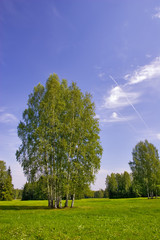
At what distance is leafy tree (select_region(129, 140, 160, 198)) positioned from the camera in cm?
5884

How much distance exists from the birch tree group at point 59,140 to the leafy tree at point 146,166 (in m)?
36.5

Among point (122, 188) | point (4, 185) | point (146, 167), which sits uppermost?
point (146, 167)

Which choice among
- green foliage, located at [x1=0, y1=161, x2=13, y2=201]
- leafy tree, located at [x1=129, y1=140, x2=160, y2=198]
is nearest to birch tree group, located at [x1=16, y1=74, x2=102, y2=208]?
leafy tree, located at [x1=129, y1=140, x2=160, y2=198]

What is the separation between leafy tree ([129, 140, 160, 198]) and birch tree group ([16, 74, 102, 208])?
36550 mm

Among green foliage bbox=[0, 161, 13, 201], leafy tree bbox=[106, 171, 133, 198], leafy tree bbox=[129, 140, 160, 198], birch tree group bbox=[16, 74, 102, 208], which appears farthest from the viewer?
leafy tree bbox=[106, 171, 133, 198]

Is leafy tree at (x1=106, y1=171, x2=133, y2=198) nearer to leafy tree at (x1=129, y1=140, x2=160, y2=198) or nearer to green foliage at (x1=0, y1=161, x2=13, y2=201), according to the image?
leafy tree at (x1=129, y1=140, x2=160, y2=198)

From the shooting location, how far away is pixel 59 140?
2942 cm

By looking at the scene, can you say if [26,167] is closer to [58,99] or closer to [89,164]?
[89,164]

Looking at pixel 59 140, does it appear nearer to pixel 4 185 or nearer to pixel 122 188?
pixel 4 185

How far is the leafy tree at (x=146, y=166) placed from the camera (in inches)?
2317

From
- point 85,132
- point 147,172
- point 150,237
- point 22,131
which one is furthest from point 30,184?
point 147,172

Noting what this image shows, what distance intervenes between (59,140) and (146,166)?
141 feet

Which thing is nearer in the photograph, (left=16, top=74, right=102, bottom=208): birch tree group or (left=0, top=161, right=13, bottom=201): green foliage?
(left=16, top=74, right=102, bottom=208): birch tree group

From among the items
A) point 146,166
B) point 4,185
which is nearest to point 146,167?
point 146,166
